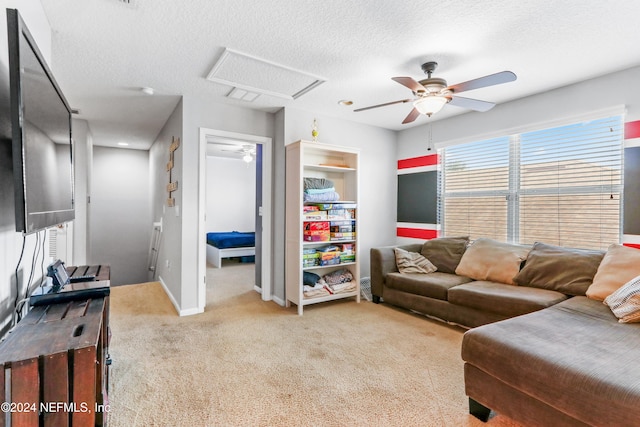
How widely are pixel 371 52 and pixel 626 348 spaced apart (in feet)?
8.03

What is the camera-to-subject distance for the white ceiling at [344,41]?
1.96 meters

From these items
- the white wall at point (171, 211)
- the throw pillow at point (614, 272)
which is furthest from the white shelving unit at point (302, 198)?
the throw pillow at point (614, 272)

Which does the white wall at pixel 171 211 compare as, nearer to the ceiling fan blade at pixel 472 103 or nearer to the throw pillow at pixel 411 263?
the throw pillow at pixel 411 263

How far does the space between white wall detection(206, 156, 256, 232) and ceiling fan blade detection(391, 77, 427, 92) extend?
19.7ft

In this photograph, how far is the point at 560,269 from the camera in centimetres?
282

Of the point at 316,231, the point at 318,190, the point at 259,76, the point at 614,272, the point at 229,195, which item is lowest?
the point at 614,272

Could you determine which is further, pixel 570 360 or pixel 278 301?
pixel 278 301

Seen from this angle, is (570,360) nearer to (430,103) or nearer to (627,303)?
(627,303)

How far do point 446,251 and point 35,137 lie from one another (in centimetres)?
381

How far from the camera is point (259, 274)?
14.3 ft

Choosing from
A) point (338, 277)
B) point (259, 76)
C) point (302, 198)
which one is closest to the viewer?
point (259, 76)

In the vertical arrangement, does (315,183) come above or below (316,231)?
above

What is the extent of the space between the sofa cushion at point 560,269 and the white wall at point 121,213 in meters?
6.73

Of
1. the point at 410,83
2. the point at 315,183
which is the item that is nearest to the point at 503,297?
the point at 410,83
